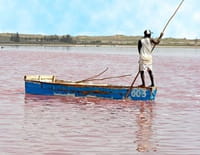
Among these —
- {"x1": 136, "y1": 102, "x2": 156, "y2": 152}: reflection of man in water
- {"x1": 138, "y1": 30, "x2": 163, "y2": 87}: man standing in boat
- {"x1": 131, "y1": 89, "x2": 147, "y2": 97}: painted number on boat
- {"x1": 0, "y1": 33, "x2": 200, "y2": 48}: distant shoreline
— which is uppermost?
{"x1": 0, "y1": 33, "x2": 200, "y2": 48}: distant shoreline

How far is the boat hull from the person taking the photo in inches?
747

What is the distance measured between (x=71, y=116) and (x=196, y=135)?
3.78 meters

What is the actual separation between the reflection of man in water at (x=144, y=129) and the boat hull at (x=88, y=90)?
0.40 m

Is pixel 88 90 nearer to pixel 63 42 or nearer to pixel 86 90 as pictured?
pixel 86 90

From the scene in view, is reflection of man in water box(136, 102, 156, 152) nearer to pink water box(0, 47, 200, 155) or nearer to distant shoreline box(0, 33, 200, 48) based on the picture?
pink water box(0, 47, 200, 155)

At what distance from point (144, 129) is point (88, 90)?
5843mm

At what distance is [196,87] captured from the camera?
85.1ft

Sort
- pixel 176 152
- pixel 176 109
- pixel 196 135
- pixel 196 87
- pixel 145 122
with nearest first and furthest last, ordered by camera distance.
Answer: pixel 176 152 < pixel 196 135 < pixel 145 122 < pixel 176 109 < pixel 196 87

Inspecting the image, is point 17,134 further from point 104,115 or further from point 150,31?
point 150,31

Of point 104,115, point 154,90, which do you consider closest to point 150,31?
point 154,90

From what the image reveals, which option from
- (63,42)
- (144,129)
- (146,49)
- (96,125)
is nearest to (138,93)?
(146,49)

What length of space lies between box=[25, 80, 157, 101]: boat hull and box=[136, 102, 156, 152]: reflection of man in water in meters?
0.40

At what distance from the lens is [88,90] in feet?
64.3

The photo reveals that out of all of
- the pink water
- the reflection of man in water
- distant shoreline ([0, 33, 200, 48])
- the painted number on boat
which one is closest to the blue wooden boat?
the painted number on boat
